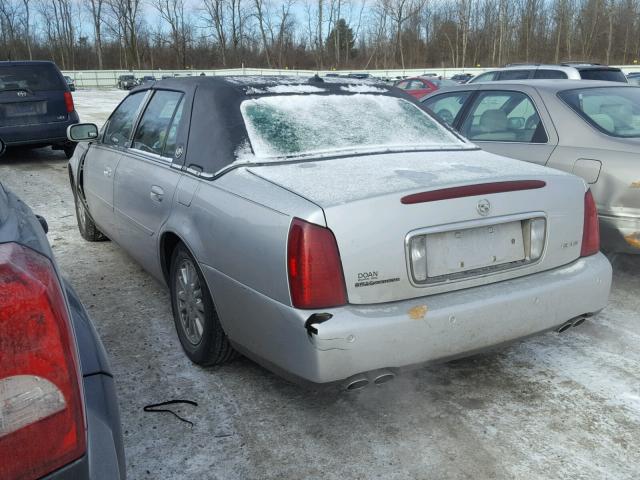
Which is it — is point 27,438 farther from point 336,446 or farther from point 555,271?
point 555,271

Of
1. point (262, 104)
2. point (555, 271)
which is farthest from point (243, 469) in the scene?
point (262, 104)

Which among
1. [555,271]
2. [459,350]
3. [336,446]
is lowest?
[336,446]

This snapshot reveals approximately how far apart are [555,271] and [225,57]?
261 ft

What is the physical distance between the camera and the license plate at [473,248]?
2.53 metres

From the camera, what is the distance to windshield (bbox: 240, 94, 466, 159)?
3.21m

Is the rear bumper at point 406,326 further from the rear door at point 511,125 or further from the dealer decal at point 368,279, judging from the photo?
the rear door at point 511,125

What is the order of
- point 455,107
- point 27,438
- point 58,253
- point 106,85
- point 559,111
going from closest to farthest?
point 27,438
point 559,111
point 58,253
point 455,107
point 106,85

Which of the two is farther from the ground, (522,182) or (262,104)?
(262,104)

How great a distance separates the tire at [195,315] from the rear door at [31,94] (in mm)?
8635

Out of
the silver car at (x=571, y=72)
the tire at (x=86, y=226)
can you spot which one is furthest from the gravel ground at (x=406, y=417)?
the silver car at (x=571, y=72)

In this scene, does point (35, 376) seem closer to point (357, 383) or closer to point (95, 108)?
point (357, 383)

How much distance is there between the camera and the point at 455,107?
5.78 metres

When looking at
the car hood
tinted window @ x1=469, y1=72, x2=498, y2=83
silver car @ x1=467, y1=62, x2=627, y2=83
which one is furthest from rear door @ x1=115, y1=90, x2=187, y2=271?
tinted window @ x1=469, y1=72, x2=498, y2=83

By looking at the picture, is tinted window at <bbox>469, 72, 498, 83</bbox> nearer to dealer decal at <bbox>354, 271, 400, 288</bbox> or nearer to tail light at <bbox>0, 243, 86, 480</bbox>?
dealer decal at <bbox>354, 271, 400, 288</bbox>
